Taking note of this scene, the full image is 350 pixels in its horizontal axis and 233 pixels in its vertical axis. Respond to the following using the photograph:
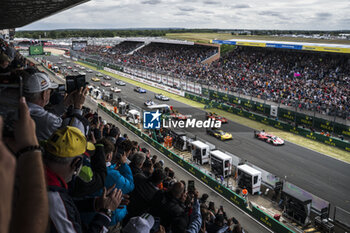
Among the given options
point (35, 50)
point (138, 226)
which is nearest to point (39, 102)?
point (138, 226)

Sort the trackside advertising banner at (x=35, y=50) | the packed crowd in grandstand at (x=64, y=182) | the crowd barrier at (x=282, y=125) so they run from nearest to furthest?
the packed crowd in grandstand at (x=64, y=182) < the crowd barrier at (x=282, y=125) < the trackside advertising banner at (x=35, y=50)

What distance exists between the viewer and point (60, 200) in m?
2.50

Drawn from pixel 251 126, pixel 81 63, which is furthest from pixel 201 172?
pixel 81 63

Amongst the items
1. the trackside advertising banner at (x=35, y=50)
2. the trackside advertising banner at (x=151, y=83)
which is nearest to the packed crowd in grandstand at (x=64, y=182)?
the trackside advertising banner at (x=151, y=83)

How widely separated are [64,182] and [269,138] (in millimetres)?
23504

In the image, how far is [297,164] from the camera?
20.4 m

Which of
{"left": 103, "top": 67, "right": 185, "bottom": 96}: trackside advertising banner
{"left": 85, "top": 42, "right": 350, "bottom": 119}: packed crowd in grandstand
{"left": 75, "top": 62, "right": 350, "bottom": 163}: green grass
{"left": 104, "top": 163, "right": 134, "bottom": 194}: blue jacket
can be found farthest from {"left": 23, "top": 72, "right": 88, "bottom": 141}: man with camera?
{"left": 103, "top": 67, "right": 185, "bottom": 96}: trackside advertising banner

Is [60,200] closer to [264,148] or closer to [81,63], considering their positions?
[264,148]

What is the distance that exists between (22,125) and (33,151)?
0.80ft

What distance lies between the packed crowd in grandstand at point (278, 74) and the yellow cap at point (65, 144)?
83.0 ft

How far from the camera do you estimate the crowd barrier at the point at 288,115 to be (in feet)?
79.0

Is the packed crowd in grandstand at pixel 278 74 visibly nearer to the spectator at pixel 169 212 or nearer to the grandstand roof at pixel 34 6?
the grandstand roof at pixel 34 6

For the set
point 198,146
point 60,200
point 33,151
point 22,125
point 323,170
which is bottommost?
point 323,170

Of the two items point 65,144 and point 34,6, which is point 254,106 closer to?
point 34,6
